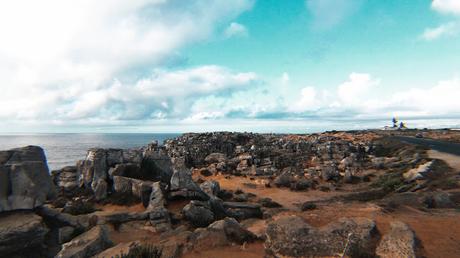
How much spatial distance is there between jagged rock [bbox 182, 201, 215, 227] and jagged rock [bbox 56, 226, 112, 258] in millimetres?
5256

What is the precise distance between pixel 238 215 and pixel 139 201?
7.52 meters

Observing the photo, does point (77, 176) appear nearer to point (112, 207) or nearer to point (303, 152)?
point (112, 207)

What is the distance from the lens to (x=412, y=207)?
60.2 feet

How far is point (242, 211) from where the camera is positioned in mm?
20531

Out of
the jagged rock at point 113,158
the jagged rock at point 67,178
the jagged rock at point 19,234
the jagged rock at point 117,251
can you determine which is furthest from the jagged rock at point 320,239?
the jagged rock at point 67,178

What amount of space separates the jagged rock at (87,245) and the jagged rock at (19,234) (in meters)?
1.26

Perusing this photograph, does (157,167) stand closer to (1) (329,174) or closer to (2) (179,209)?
(2) (179,209)

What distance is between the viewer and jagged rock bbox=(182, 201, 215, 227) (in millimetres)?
16906

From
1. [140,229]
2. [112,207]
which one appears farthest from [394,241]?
[112,207]

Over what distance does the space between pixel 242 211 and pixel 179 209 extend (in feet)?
15.9

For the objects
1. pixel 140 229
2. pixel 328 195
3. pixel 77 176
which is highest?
pixel 77 176

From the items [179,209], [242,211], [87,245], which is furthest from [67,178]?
[242,211]

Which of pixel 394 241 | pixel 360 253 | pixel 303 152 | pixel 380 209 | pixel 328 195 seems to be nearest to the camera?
pixel 360 253

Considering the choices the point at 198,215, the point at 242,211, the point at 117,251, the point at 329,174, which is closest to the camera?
the point at 117,251
